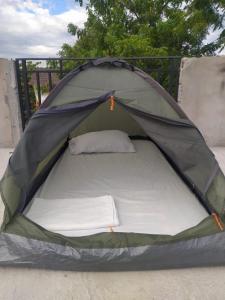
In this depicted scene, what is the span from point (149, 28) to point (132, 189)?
18.0 ft

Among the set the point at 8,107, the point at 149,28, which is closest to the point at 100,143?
the point at 8,107

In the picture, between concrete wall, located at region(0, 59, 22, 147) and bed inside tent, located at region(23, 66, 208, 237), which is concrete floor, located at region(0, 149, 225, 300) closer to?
bed inside tent, located at region(23, 66, 208, 237)

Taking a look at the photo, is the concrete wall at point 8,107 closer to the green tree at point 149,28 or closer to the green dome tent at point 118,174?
the green dome tent at point 118,174

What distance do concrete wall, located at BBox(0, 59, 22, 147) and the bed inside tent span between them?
117 cm

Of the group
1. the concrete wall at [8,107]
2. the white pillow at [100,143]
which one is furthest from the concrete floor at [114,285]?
the concrete wall at [8,107]

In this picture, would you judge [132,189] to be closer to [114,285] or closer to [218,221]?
[218,221]

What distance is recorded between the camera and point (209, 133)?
361 cm

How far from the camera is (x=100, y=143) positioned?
9.21ft

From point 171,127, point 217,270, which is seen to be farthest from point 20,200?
point 217,270

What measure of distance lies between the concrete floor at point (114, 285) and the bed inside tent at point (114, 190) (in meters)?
0.24

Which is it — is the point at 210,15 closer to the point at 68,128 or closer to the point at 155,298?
the point at 68,128

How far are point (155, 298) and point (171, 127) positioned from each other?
1027mm

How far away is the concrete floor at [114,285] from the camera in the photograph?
4.24ft

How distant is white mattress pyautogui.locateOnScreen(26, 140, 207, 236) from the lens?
5.36 feet
